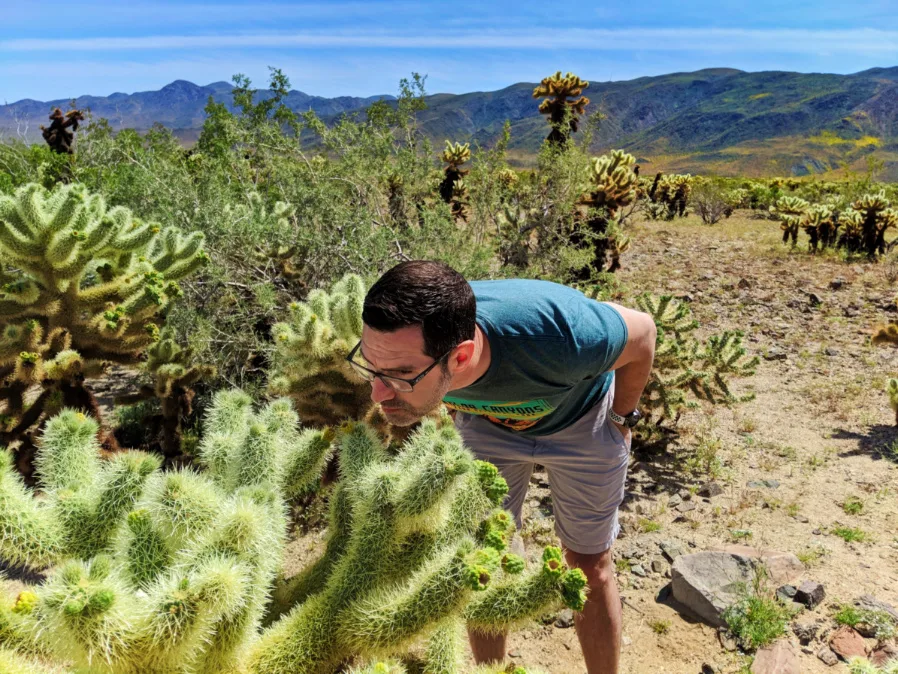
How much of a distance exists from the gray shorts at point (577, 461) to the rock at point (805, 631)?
4.56ft

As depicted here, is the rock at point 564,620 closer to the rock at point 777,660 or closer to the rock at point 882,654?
the rock at point 777,660

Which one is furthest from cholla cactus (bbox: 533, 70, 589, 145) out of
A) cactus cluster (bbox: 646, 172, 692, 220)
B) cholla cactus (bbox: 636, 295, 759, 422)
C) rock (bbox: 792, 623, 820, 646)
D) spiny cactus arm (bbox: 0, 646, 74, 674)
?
cactus cluster (bbox: 646, 172, 692, 220)

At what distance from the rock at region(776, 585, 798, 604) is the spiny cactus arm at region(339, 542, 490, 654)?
8.84 feet

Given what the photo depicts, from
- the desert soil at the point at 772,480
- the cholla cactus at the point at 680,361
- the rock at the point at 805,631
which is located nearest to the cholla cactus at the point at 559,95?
the desert soil at the point at 772,480

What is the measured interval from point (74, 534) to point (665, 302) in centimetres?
477

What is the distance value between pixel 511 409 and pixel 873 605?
2.57 meters

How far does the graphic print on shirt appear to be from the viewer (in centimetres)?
213

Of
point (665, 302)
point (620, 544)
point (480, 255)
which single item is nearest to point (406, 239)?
point (480, 255)

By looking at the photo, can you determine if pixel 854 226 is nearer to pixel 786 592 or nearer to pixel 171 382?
pixel 786 592

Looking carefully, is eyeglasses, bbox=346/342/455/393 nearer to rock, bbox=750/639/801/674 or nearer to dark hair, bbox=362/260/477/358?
dark hair, bbox=362/260/477/358

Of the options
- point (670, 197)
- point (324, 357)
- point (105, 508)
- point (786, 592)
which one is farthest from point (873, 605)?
→ point (670, 197)

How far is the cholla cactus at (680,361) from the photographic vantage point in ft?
16.0

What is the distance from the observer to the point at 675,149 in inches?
6875

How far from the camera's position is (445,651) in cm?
154
